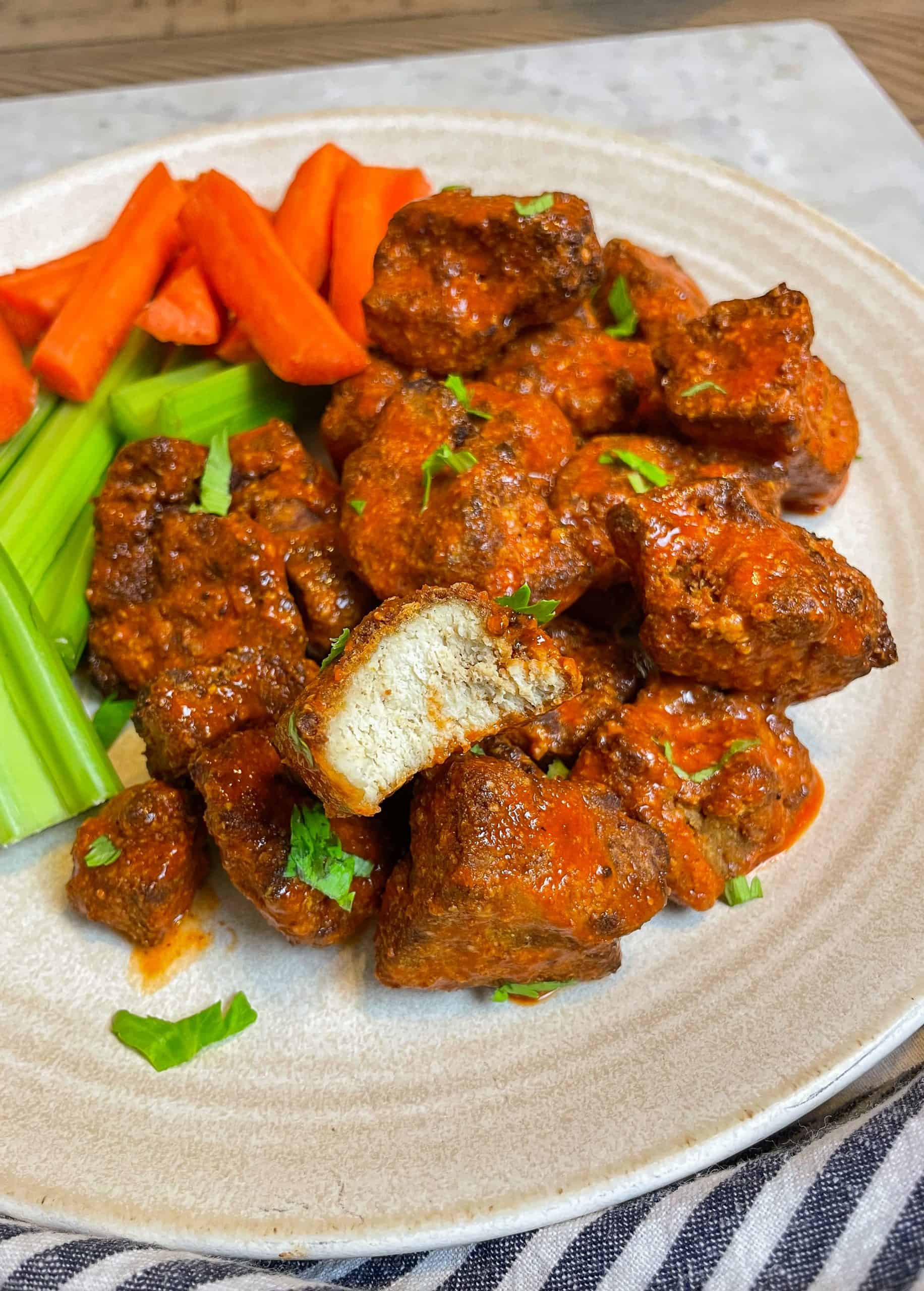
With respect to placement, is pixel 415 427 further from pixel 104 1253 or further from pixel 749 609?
pixel 104 1253

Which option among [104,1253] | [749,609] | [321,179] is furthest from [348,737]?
[321,179]

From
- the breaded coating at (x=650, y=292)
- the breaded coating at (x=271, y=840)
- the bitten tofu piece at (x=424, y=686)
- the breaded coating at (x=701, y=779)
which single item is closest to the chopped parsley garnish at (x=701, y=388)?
the breaded coating at (x=650, y=292)

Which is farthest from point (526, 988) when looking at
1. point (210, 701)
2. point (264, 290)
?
point (264, 290)

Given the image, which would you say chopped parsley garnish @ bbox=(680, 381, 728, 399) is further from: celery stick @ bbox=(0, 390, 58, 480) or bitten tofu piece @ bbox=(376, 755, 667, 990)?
celery stick @ bbox=(0, 390, 58, 480)

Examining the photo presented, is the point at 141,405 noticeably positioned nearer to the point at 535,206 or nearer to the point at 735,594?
the point at 535,206

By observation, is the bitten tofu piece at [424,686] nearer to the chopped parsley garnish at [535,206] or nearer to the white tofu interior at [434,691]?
the white tofu interior at [434,691]

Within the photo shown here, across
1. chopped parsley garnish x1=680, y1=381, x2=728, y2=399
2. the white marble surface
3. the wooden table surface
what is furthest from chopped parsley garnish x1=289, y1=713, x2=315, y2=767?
the wooden table surface
